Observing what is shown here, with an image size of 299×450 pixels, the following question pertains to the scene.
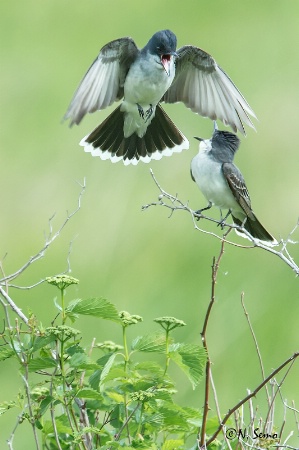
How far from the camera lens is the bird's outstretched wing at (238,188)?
607cm

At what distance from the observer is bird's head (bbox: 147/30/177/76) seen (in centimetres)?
679

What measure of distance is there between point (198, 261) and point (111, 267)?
72cm

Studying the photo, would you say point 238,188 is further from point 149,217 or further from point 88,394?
point 149,217

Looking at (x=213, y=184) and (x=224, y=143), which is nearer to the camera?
(x=213, y=184)

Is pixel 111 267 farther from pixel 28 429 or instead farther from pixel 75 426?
pixel 75 426

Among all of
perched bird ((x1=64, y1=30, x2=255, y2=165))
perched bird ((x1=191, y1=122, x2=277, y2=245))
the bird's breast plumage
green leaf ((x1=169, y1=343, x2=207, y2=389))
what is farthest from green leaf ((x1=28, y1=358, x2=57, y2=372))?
the bird's breast plumage

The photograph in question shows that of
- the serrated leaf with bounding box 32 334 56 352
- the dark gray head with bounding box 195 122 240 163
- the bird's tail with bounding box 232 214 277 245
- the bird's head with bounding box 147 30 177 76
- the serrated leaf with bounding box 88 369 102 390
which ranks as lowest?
the serrated leaf with bounding box 88 369 102 390

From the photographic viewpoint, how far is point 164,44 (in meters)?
6.83

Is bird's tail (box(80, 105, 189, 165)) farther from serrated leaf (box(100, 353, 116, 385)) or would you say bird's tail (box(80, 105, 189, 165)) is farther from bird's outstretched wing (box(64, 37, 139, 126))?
serrated leaf (box(100, 353, 116, 385))

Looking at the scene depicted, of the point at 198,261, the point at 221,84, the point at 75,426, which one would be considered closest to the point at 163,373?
the point at 75,426

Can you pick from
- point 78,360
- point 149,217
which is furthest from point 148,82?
point 149,217

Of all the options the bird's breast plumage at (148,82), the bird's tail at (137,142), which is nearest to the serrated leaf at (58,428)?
the bird's breast plumage at (148,82)

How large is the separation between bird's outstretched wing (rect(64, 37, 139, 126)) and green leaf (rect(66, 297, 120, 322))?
2.13 metres

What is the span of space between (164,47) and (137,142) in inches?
41.0
